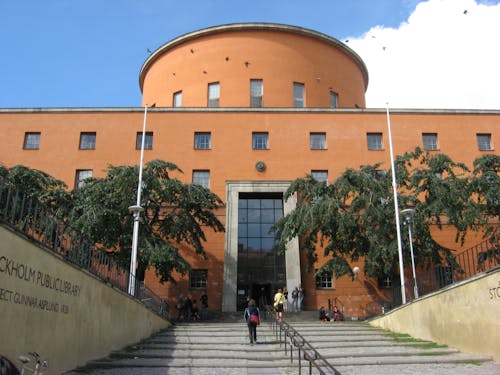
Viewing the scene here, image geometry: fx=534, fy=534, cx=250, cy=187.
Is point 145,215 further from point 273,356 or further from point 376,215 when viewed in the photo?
point 273,356

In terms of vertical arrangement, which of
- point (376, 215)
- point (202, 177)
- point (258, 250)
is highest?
point (202, 177)

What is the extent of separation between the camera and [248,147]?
31312 mm

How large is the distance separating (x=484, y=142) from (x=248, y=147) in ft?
46.4

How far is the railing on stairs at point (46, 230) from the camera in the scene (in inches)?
344

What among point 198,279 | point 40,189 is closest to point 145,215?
point 40,189

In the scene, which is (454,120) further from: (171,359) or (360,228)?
(171,359)

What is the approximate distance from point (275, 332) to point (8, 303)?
12019mm

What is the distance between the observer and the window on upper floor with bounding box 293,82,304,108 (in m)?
34.8

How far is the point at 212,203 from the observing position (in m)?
26.1

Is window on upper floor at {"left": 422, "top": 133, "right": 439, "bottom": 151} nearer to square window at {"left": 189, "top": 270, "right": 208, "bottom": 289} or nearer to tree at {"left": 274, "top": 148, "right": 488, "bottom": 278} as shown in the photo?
tree at {"left": 274, "top": 148, "right": 488, "bottom": 278}

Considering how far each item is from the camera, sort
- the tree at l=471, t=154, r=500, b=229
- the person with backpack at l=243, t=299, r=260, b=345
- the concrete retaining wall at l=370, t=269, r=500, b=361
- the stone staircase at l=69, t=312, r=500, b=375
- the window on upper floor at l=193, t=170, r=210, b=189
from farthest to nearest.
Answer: the window on upper floor at l=193, t=170, r=210, b=189
the tree at l=471, t=154, r=500, b=229
the person with backpack at l=243, t=299, r=260, b=345
the concrete retaining wall at l=370, t=269, r=500, b=361
the stone staircase at l=69, t=312, r=500, b=375

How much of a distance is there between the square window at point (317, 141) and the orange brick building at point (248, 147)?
0.06 meters

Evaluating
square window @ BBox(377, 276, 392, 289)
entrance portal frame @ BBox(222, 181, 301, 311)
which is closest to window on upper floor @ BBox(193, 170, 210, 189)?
entrance portal frame @ BBox(222, 181, 301, 311)

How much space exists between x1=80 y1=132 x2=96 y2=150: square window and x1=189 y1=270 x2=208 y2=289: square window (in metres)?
9.75
